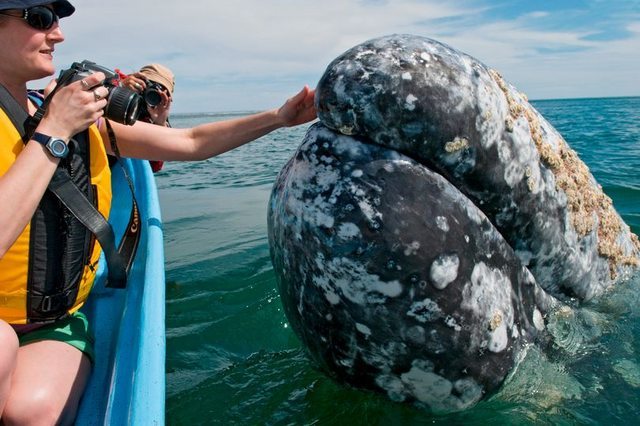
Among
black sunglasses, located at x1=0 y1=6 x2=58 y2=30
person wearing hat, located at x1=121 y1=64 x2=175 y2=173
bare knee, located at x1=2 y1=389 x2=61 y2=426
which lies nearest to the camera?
bare knee, located at x1=2 y1=389 x2=61 y2=426

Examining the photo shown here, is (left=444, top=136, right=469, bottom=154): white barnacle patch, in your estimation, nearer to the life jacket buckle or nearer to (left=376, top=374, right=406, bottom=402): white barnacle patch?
(left=376, top=374, right=406, bottom=402): white barnacle patch

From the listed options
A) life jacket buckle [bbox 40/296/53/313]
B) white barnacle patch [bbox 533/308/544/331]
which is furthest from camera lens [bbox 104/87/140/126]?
white barnacle patch [bbox 533/308/544/331]

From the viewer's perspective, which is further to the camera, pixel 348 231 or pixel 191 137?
pixel 191 137

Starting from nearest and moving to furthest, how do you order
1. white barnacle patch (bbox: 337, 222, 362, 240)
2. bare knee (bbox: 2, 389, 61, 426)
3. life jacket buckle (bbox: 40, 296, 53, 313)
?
white barnacle patch (bbox: 337, 222, 362, 240), bare knee (bbox: 2, 389, 61, 426), life jacket buckle (bbox: 40, 296, 53, 313)

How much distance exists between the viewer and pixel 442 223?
2260 mm

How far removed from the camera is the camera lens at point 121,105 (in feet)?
10.3

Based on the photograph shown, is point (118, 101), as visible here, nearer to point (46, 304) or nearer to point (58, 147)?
point (58, 147)

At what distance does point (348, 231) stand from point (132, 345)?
1.67 meters

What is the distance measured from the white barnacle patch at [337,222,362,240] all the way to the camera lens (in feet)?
5.45

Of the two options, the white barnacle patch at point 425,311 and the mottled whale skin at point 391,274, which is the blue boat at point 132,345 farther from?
the white barnacle patch at point 425,311

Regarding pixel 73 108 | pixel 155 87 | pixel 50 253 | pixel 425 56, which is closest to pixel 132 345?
pixel 50 253

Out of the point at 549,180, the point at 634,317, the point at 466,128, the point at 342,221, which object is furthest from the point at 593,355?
the point at 342,221

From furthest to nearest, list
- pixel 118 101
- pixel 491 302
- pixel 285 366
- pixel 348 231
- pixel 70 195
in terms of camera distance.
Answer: pixel 285 366, pixel 118 101, pixel 70 195, pixel 491 302, pixel 348 231

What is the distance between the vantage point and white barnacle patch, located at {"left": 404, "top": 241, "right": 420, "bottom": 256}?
7.18 ft
